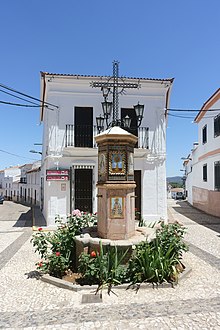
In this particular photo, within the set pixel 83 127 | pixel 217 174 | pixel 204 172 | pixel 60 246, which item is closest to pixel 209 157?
pixel 204 172

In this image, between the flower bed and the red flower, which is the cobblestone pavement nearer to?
the flower bed

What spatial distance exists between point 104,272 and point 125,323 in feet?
4.16

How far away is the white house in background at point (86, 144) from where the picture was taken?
12016 mm

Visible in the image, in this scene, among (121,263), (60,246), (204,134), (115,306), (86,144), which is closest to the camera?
(115,306)

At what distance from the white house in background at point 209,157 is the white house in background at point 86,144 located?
304cm

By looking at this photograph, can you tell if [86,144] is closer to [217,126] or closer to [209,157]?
Result: [217,126]

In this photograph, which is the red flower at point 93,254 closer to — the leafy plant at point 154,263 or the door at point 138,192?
the leafy plant at point 154,263

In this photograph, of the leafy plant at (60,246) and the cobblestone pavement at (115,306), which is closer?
the cobblestone pavement at (115,306)

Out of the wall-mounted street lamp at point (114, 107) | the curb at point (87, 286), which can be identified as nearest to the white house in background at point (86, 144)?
the wall-mounted street lamp at point (114, 107)

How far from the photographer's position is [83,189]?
12523mm

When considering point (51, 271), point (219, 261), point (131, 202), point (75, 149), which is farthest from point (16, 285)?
point (75, 149)

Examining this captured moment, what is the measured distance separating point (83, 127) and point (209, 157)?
8.71 meters

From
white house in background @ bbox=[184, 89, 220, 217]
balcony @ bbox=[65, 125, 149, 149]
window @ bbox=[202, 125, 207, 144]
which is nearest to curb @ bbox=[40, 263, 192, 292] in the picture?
balcony @ bbox=[65, 125, 149, 149]

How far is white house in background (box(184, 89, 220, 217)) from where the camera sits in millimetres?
15156
